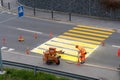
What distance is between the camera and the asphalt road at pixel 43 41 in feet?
76.2

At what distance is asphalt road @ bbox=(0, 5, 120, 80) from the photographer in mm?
23216

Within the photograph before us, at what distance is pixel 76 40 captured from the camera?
30.0 meters

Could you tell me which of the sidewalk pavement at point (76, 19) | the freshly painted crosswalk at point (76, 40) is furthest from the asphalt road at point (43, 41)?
the sidewalk pavement at point (76, 19)

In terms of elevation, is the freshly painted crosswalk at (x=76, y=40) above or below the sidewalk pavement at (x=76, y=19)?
below

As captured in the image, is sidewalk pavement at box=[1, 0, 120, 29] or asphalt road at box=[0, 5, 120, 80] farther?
sidewalk pavement at box=[1, 0, 120, 29]

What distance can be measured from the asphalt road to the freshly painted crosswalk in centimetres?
61

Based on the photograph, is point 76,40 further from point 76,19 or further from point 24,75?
point 24,75

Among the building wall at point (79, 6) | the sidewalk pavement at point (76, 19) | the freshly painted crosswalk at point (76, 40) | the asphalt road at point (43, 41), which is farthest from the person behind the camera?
the building wall at point (79, 6)

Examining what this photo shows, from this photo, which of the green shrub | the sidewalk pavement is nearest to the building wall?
the sidewalk pavement

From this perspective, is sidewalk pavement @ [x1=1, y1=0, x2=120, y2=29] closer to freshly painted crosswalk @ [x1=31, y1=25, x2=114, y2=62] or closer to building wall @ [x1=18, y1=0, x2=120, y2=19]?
building wall @ [x1=18, y1=0, x2=120, y2=19]

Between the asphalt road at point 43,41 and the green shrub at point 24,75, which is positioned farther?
the asphalt road at point 43,41

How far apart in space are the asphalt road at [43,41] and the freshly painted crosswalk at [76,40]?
613 mm

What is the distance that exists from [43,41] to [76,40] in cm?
278

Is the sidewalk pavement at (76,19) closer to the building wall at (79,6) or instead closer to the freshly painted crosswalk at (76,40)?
the building wall at (79,6)
